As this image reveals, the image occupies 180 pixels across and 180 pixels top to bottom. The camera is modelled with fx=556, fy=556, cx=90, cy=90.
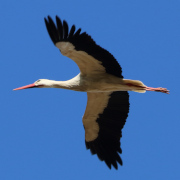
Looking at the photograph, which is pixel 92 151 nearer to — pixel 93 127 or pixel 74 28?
pixel 93 127

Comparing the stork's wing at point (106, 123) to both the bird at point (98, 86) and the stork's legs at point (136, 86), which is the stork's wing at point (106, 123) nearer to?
the bird at point (98, 86)

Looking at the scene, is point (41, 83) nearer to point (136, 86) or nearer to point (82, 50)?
point (82, 50)

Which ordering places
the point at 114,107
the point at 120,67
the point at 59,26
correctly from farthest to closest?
1. the point at 114,107
2. the point at 120,67
3. the point at 59,26

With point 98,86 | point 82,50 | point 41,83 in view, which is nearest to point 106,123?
point 98,86

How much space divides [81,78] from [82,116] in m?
1.31

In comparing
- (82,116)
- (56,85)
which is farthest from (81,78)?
(82,116)

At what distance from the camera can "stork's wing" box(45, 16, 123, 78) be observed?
10133 mm

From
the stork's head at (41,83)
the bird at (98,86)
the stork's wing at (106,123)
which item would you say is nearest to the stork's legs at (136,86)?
the bird at (98,86)

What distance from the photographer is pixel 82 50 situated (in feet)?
34.5

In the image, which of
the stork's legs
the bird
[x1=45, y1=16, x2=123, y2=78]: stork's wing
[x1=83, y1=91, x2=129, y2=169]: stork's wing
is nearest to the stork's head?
the bird

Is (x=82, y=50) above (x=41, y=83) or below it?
above

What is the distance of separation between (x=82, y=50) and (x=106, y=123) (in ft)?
7.35

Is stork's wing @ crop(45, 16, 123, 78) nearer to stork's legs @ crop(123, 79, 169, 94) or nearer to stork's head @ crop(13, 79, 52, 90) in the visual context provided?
stork's legs @ crop(123, 79, 169, 94)

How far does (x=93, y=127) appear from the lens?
480 inches
